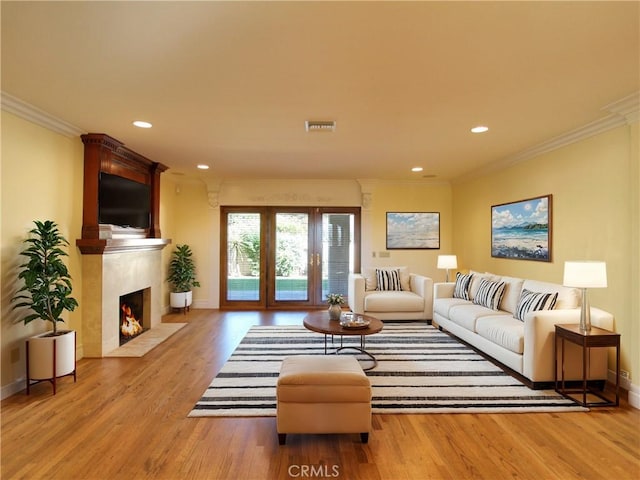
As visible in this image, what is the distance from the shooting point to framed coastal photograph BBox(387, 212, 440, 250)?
7.26 metres

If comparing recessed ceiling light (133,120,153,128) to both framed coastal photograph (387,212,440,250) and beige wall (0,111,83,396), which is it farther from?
framed coastal photograph (387,212,440,250)

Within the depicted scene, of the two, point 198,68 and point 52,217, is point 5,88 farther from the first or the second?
point 198,68

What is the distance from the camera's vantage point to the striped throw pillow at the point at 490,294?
179 inches

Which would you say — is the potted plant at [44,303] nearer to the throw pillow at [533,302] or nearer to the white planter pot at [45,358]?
the white planter pot at [45,358]

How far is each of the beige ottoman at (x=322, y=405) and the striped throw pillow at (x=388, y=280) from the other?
3.91 metres

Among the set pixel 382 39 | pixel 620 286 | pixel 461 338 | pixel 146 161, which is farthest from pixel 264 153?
pixel 620 286

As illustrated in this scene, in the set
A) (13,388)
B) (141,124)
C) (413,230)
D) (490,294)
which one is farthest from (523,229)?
(13,388)

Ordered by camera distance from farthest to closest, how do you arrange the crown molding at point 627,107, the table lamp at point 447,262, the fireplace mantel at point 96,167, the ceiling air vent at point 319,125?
1. the table lamp at point 447,262
2. the fireplace mantel at point 96,167
3. the ceiling air vent at point 319,125
4. the crown molding at point 627,107

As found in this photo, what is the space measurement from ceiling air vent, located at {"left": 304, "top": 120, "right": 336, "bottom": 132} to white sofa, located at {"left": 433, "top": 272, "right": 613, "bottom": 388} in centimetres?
263

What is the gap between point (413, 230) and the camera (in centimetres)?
729

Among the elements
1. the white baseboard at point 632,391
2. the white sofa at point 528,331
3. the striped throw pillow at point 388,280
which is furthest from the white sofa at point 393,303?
the white baseboard at point 632,391

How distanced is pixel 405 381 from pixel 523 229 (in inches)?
111

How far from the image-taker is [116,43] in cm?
213

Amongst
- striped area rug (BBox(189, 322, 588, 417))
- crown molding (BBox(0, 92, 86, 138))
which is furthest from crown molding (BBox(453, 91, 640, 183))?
crown molding (BBox(0, 92, 86, 138))
